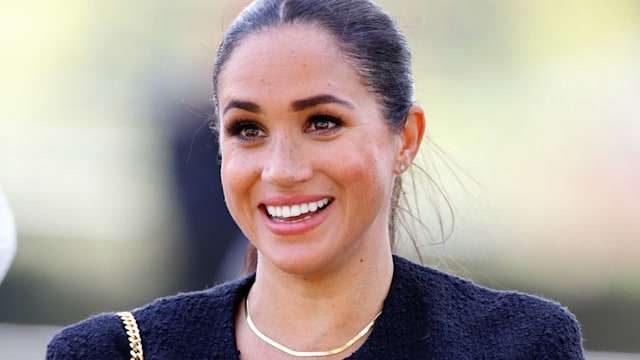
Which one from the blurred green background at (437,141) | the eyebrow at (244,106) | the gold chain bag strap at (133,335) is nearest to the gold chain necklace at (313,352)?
the gold chain bag strap at (133,335)

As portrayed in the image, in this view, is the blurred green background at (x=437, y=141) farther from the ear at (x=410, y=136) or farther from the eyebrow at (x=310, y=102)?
the eyebrow at (x=310, y=102)

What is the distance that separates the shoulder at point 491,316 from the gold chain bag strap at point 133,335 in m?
0.53

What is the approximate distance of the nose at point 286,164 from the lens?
88.6 inches

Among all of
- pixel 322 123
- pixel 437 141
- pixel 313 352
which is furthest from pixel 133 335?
pixel 437 141

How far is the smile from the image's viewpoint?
2.29 m

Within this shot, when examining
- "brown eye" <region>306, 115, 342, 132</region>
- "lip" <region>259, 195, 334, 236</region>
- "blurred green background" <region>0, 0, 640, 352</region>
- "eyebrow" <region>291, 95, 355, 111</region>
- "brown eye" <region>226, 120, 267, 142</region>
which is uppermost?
"eyebrow" <region>291, 95, 355, 111</region>

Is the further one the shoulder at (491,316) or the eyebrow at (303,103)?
the shoulder at (491,316)

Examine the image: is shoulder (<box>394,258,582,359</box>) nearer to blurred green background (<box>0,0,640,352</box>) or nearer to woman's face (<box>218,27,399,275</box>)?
woman's face (<box>218,27,399,275</box>)

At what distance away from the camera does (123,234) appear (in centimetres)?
602

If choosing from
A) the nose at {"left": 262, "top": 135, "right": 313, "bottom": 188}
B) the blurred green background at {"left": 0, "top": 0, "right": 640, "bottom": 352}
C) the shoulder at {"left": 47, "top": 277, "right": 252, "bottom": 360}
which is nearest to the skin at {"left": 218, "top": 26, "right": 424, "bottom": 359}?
the nose at {"left": 262, "top": 135, "right": 313, "bottom": 188}

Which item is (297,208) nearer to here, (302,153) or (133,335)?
(302,153)

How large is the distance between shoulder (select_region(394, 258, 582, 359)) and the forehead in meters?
0.44

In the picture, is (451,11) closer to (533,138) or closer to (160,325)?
(533,138)

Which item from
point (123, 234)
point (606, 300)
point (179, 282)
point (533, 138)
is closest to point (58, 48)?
point (123, 234)
